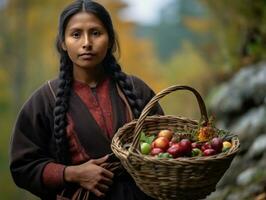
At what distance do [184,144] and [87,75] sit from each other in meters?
0.63

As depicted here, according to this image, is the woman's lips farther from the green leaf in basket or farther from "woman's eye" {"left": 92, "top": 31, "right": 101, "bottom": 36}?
the green leaf in basket

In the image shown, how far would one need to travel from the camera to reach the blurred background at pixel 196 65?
6.25 m

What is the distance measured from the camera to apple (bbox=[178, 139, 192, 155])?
2.65 m

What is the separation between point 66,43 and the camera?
2939 millimetres

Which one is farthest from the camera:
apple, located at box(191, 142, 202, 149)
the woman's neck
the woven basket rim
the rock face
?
the rock face

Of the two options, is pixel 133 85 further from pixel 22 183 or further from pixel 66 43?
pixel 22 183

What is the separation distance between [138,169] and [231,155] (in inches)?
14.7

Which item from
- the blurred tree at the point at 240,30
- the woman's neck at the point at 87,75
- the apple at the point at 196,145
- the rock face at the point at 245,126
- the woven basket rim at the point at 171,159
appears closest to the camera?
the woven basket rim at the point at 171,159

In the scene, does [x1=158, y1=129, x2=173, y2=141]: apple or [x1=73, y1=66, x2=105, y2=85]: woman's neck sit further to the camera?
[x1=73, y1=66, x2=105, y2=85]: woman's neck

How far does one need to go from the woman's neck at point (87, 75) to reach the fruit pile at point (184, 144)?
369 mm

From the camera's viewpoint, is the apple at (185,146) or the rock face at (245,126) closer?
the apple at (185,146)

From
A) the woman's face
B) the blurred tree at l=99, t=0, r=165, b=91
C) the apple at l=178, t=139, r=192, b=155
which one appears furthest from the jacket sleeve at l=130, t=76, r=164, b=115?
the blurred tree at l=99, t=0, r=165, b=91

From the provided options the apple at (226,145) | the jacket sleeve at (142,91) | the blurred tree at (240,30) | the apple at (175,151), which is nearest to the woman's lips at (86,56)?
the jacket sleeve at (142,91)

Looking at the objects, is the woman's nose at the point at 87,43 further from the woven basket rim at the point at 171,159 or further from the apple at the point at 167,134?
the apple at the point at 167,134
